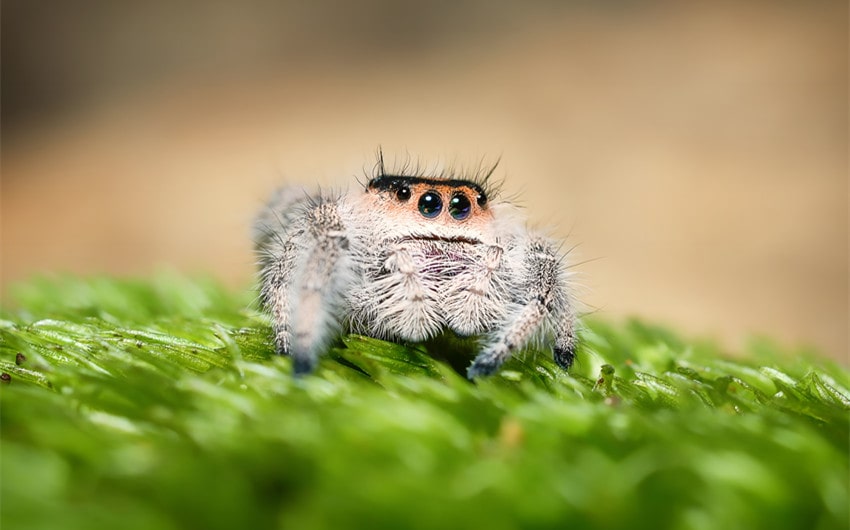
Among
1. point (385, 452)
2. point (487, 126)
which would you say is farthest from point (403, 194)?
point (487, 126)

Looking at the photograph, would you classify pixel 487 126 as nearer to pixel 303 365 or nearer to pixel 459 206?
pixel 459 206

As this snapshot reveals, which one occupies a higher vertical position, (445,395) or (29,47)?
(29,47)

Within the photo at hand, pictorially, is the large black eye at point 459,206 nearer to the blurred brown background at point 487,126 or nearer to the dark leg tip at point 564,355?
the dark leg tip at point 564,355

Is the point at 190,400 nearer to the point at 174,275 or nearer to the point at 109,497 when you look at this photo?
the point at 109,497

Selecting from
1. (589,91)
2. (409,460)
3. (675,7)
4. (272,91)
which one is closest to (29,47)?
(272,91)

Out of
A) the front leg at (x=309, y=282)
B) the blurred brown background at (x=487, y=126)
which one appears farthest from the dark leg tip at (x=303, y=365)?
the blurred brown background at (x=487, y=126)

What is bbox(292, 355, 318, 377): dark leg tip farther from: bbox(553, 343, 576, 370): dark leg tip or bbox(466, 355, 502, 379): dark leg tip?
bbox(553, 343, 576, 370): dark leg tip
